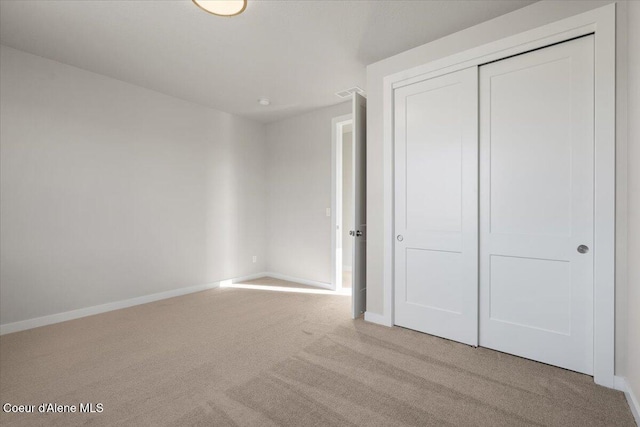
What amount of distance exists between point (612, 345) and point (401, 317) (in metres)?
1.48

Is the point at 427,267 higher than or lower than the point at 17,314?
higher

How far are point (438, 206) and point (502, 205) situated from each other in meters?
0.50

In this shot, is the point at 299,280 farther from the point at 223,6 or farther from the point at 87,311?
the point at 223,6

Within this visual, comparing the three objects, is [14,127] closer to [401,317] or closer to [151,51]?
[151,51]

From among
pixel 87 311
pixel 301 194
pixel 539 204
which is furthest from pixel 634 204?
pixel 87 311

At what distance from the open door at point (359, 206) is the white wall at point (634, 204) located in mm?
2039

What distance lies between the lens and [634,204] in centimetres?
178

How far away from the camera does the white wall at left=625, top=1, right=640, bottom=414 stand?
1.72 metres

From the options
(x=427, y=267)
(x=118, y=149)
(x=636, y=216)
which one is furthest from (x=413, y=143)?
(x=118, y=149)

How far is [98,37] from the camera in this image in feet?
8.79

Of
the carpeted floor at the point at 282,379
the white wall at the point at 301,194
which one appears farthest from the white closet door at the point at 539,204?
the white wall at the point at 301,194

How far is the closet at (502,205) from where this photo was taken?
210 cm

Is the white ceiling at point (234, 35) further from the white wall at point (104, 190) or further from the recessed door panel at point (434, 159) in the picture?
the recessed door panel at point (434, 159)

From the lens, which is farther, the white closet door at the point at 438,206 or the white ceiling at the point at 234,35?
the white closet door at the point at 438,206
